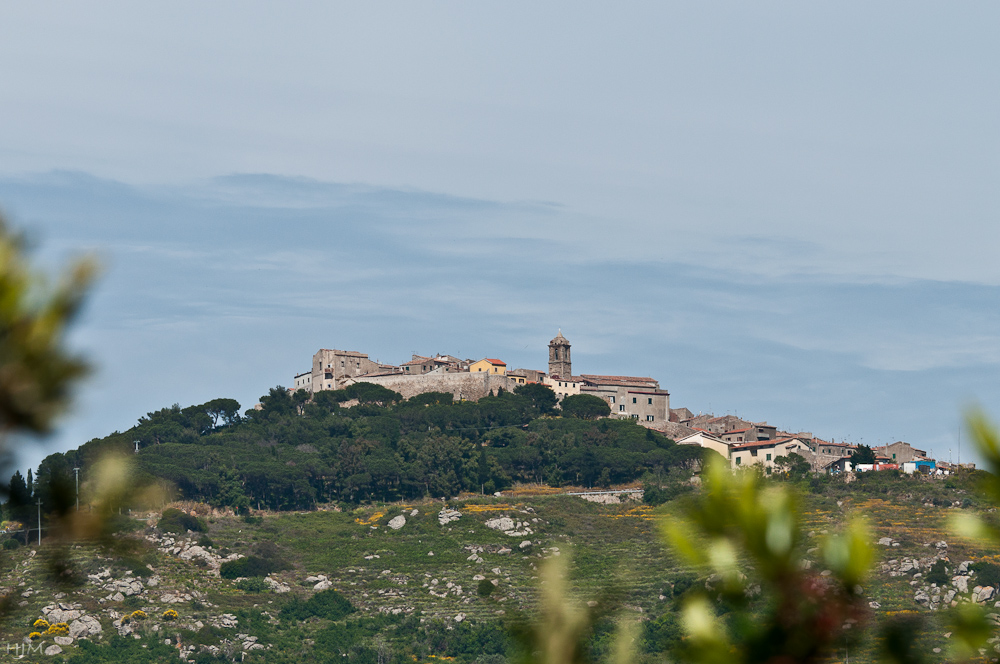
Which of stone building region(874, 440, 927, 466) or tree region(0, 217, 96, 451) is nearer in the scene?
tree region(0, 217, 96, 451)

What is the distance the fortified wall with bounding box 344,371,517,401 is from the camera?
322 ft

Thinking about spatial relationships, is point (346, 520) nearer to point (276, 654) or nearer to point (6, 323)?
point (276, 654)

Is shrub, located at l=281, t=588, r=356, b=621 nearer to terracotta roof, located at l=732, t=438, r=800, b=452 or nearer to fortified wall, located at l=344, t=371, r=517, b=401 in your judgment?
terracotta roof, located at l=732, t=438, r=800, b=452

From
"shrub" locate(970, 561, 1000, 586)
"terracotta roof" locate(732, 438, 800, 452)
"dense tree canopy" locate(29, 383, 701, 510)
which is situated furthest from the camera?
"terracotta roof" locate(732, 438, 800, 452)

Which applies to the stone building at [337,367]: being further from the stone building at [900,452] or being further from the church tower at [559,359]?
the stone building at [900,452]

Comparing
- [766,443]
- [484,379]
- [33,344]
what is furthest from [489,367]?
[33,344]

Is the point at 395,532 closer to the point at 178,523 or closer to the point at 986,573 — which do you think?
the point at 178,523

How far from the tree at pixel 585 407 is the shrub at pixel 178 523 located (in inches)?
1165

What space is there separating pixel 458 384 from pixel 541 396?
633 centimetres

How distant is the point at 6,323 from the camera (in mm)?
2922

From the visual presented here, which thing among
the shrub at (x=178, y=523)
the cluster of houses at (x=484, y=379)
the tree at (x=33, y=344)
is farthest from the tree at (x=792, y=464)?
the tree at (x=33, y=344)

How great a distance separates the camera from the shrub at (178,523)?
7346cm

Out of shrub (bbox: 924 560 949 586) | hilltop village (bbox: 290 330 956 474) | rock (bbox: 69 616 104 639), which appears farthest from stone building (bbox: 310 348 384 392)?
shrub (bbox: 924 560 949 586)

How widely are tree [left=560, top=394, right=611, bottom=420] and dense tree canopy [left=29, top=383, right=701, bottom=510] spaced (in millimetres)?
1294
